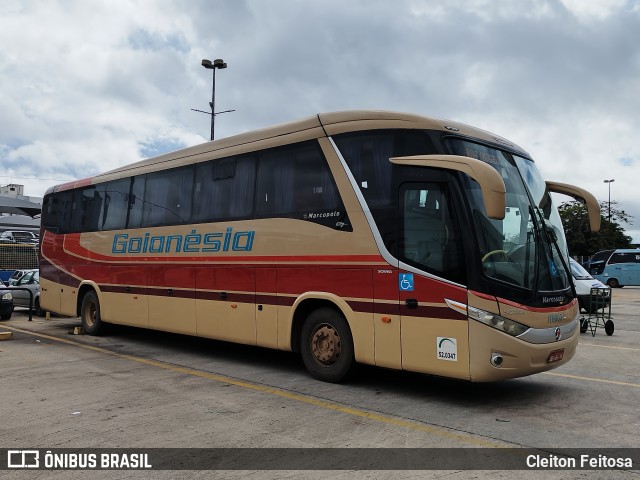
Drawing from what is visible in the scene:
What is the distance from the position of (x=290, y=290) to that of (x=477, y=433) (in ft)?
11.7

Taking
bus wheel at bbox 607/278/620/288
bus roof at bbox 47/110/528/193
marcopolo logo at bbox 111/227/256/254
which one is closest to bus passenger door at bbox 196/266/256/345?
marcopolo logo at bbox 111/227/256/254

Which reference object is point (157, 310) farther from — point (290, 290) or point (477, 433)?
point (477, 433)

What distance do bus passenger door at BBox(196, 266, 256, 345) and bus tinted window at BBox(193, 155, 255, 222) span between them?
92 cm

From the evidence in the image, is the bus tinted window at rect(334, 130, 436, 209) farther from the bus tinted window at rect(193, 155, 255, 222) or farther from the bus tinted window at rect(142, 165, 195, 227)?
A: the bus tinted window at rect(142, 165, 195, 227)

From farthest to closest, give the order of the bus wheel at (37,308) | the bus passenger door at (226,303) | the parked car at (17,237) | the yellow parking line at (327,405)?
the parked car at (17,237) → the bus wheel at (37,308) → the bus passenger door at (226,303) → the yellow parking line at (327,405)

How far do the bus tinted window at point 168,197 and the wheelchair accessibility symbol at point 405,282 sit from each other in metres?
4.78

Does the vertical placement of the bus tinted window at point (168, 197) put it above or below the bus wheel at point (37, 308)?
above

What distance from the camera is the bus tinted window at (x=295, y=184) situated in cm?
807

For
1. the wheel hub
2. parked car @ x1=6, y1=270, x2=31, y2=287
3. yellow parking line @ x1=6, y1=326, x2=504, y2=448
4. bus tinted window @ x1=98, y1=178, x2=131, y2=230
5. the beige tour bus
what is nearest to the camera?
yellow parking line @ x1=6, y1=326, x2=504, y2=448

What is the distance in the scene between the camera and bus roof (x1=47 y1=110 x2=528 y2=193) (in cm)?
737

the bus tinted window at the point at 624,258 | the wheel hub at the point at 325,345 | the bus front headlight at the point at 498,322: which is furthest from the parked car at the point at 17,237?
the bus tinted window at the point at 624,258

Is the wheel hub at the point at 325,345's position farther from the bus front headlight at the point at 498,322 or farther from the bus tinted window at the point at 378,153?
the bus front headlight at the point at 498,322

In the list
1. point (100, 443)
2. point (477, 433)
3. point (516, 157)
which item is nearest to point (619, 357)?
point (516, 157)

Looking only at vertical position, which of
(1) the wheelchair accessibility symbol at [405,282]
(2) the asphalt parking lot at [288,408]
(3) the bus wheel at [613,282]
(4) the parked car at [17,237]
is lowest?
(2) the asphalt parking lot at [288,408]
